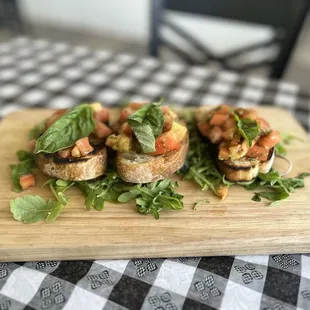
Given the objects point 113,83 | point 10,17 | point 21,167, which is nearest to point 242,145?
point 21,167

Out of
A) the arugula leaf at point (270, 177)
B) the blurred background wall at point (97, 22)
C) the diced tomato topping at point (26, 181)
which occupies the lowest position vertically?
the blurred background wall at point (97, 22)

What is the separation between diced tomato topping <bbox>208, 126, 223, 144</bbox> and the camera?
2125 millimetres

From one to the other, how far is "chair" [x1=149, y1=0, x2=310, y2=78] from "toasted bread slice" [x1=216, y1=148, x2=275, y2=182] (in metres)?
2.64

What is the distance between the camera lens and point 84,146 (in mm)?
1950

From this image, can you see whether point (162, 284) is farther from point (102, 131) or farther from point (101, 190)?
point (102, 131)

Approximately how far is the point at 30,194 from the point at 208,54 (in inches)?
134

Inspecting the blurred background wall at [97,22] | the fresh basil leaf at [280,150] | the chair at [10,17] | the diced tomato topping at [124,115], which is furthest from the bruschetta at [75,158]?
the chair at [10,17]

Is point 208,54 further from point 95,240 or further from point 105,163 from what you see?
point 95,240

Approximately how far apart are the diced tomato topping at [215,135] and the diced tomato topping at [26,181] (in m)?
1.05

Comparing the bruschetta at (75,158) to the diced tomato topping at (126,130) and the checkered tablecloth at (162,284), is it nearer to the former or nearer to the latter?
the diced tomato topping at (126,130)

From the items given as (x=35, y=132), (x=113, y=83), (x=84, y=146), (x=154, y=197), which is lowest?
(x=113, y=83)

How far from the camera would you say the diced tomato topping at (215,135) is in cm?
212

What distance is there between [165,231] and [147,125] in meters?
0.55

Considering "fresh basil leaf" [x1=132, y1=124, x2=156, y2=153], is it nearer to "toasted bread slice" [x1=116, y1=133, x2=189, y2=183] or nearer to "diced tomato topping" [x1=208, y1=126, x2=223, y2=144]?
"toasted bread slice" [x1=116, y1=133, x2=189, y2=183]
